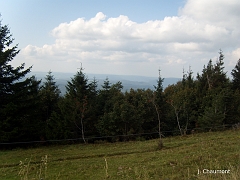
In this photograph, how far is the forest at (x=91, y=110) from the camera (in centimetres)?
1944

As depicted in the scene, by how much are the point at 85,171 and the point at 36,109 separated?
587 inches

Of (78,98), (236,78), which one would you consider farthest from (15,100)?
(236,78)

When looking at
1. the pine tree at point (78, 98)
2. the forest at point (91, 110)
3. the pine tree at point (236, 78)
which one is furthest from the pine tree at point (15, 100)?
the pine tree at point (236, 78)

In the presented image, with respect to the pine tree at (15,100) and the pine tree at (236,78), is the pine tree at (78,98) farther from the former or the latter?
the pine tree at (236,78)

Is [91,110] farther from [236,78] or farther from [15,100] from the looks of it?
[236,78]

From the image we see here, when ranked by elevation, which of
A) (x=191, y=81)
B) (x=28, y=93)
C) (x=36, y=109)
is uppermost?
(x=191, y=81)

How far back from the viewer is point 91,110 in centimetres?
2502

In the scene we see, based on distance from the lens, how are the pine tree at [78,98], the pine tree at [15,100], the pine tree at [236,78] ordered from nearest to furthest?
the pine tree at [15,100], the pine tree at [78,98], the pine tree at [236,78]

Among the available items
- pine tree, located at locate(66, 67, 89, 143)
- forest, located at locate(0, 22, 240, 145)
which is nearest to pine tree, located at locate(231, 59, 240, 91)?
forest, located at locate(0, 22, 240, 145)

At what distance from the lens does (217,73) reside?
36.3m

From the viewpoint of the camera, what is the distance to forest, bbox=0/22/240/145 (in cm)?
1944

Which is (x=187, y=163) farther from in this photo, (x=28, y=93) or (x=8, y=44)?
(x=8, y=44)

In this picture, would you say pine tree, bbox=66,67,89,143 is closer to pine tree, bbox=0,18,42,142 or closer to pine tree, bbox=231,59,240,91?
pine tree, bbox=0,18,42,142

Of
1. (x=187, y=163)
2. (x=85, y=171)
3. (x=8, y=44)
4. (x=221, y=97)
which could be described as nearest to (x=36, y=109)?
(x=8, y=44)
